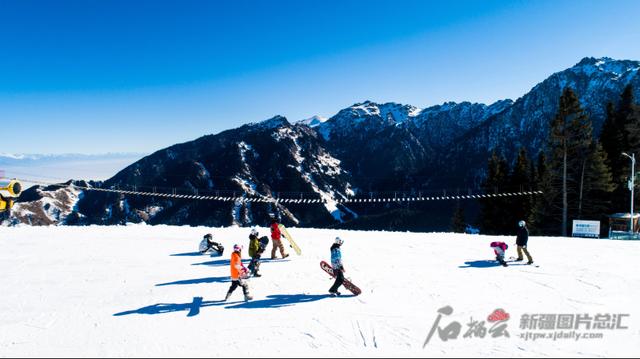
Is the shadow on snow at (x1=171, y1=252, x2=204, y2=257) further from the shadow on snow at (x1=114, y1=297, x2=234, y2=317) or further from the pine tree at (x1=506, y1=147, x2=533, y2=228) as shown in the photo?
the pine tree at (x1=506, y1=147, x2=533, y2=228)

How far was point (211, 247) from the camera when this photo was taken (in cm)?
1877

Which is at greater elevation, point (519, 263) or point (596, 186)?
point (596, 186)

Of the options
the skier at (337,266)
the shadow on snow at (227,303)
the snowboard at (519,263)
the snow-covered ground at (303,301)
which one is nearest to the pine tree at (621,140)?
the snow-covered ground at (303,301)

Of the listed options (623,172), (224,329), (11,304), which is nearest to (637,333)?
(224,329)

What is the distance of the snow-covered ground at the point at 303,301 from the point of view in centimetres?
839

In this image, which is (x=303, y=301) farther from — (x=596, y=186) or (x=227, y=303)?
(x=596, y=186)

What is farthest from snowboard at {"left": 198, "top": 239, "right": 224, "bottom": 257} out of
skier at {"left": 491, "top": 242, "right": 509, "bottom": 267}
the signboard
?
the signboard

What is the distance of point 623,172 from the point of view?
3928cm

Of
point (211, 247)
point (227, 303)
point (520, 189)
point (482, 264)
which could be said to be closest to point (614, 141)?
point (520, 189)

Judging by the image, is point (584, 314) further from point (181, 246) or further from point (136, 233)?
point (136, 233)

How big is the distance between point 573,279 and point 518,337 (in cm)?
664

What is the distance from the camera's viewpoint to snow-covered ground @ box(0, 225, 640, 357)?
8391 millimetres

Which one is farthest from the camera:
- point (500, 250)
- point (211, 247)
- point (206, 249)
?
point (206, 249)

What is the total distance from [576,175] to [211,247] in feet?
127
